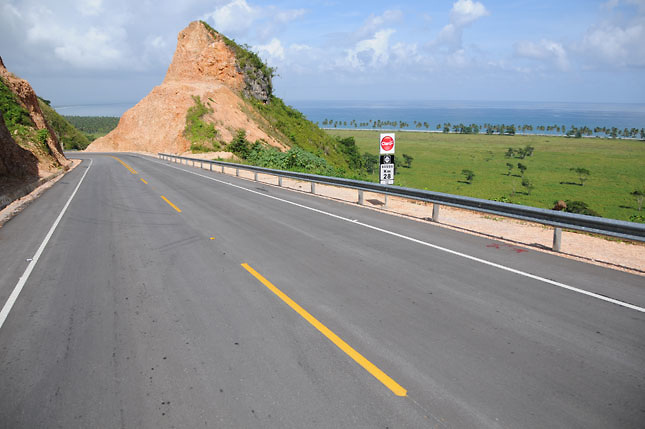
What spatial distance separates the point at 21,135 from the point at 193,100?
2763 cm

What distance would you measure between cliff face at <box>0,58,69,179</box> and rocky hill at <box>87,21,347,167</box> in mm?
17115

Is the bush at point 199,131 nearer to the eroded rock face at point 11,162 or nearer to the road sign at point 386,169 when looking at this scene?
the eroded rock face at point 11,162

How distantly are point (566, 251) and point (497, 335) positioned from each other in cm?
500

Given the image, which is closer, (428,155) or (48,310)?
(48,310)

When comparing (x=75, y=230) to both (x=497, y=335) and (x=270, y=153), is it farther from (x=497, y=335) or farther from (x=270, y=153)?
(x=270, y=153)

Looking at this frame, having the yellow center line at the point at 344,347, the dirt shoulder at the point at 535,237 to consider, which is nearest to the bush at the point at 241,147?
the dirt shoulder at the point at 535,237

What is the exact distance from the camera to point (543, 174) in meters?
106

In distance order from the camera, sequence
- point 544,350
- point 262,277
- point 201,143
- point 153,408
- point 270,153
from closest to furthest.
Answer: point 153,408 < point 544,350 < point 262,277 < point 270,153 < point 201,143

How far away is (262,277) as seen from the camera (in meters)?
6.71

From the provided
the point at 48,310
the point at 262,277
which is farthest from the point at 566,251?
the point at 48,310

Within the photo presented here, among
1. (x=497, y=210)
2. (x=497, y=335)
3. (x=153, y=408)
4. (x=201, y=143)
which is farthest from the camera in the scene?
(x=201, y=143)

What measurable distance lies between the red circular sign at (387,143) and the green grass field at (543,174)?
42464 mm

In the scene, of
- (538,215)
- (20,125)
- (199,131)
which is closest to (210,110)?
(199,131)

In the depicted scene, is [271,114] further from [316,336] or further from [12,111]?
[316,336]
